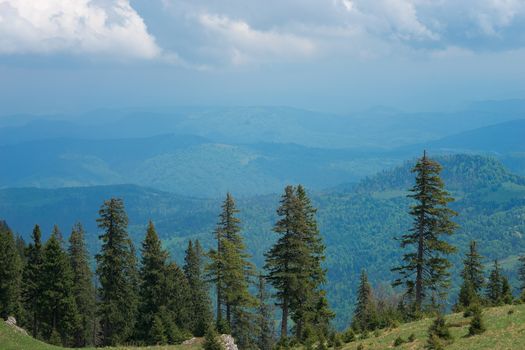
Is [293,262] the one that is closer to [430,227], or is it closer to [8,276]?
[430,227]

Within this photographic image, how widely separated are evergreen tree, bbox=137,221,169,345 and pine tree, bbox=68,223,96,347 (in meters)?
19.9

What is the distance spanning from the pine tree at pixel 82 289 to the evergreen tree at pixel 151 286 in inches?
782

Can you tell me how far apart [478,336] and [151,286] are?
98.0 ft

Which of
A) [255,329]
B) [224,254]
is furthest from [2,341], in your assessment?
[255,329]

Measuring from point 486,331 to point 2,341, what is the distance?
28.3 meters

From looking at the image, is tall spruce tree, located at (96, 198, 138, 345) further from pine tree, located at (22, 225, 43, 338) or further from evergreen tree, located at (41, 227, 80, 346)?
pine tree, located at (22, 225, 43, 338)

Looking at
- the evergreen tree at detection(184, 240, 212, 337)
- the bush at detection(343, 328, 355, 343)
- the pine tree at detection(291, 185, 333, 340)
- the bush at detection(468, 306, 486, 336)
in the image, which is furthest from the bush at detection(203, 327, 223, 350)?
the evergreen tree at detection(184, 240, 212, 337)

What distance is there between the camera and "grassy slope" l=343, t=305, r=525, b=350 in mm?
23844

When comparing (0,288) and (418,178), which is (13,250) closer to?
(0,288)

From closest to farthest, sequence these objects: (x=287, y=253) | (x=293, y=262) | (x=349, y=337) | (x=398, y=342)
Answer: (x=398, y=342)
(x=349, y=337)
(x=293, y=262)
(x=287, y=253)

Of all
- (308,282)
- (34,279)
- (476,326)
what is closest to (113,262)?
(34,279)

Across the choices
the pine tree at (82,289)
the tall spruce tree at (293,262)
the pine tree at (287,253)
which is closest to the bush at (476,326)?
the tall spruce tree at (293,262)

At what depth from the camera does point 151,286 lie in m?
46.6

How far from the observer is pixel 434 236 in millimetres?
39156
